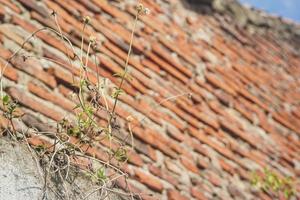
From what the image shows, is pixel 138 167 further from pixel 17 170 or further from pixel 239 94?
pixel 239 94

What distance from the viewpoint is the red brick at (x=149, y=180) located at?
2312 mm

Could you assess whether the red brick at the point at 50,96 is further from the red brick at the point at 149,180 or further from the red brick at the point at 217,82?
the red brick at the point at 217,82

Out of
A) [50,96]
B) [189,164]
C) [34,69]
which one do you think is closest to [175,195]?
[189,164]

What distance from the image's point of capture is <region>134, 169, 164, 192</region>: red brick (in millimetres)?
2312

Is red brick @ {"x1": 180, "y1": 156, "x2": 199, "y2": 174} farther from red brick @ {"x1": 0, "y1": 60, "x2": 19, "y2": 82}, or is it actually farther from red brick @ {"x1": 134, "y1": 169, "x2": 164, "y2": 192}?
red brick @ {"x1": 0, "y1": 60, "x2": 19, "y2": 82}

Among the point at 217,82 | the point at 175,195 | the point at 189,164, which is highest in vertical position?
the point at 217,82

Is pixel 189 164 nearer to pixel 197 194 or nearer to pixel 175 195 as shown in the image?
pixel 197 194

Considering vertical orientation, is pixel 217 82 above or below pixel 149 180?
above

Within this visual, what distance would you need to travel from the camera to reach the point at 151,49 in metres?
3.05

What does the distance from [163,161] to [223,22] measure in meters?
1.94

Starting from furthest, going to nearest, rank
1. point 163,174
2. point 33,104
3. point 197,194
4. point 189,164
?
point 189,164 → point 197,194 → point 163,174 → point 33,104

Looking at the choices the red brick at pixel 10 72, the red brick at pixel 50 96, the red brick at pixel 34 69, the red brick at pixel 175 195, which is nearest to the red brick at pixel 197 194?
the red brick at pixel 175 195

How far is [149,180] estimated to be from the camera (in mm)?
2348

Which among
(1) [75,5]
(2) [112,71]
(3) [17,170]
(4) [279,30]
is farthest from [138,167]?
(4) [279,30]
